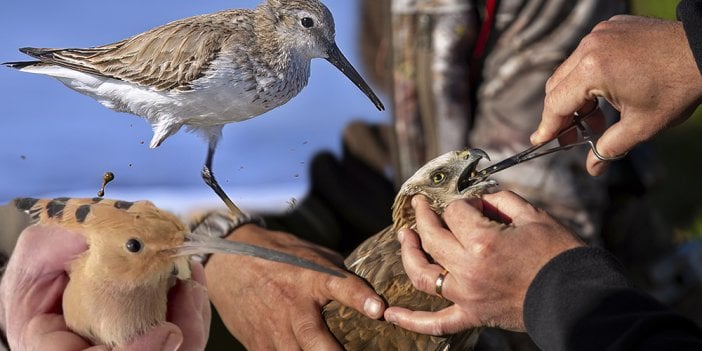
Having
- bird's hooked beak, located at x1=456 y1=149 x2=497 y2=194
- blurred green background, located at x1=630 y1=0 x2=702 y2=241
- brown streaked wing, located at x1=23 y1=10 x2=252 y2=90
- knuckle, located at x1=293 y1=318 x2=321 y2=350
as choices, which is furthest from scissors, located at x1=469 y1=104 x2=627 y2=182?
blurred green background, located at x1=630 y1=0 x2=702 y2=241

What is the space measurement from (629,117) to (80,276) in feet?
2.12

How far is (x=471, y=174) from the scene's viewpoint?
121 centimetres

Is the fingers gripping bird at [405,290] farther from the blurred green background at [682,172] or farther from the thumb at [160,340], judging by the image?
the blurred green background at [682,172]

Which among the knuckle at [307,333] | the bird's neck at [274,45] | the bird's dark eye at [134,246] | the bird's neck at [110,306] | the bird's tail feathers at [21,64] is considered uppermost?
the bird's tail feathers at [21,64]

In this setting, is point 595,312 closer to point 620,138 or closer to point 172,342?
point 620,138

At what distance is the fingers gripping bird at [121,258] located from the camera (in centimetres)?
93

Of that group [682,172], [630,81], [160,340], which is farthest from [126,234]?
[682,172]

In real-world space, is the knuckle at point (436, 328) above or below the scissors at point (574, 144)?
below

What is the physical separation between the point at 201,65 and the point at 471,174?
38 cm

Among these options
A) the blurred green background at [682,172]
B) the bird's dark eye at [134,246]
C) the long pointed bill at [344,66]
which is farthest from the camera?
the blurred green background at [682,172]

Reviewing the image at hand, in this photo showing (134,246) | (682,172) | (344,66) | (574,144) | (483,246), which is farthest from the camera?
(682,172)

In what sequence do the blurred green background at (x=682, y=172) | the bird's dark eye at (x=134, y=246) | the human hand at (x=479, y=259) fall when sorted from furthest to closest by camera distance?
the blurred green background at (x=682, y=172)
the human hand at (x=479, y=259)
the bird's dark eye at (x=134, y=246)

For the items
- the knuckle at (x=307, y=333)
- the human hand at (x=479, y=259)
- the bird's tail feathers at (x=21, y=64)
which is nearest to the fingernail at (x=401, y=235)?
the human hand at (x=479, y=259)

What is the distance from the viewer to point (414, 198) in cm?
122
